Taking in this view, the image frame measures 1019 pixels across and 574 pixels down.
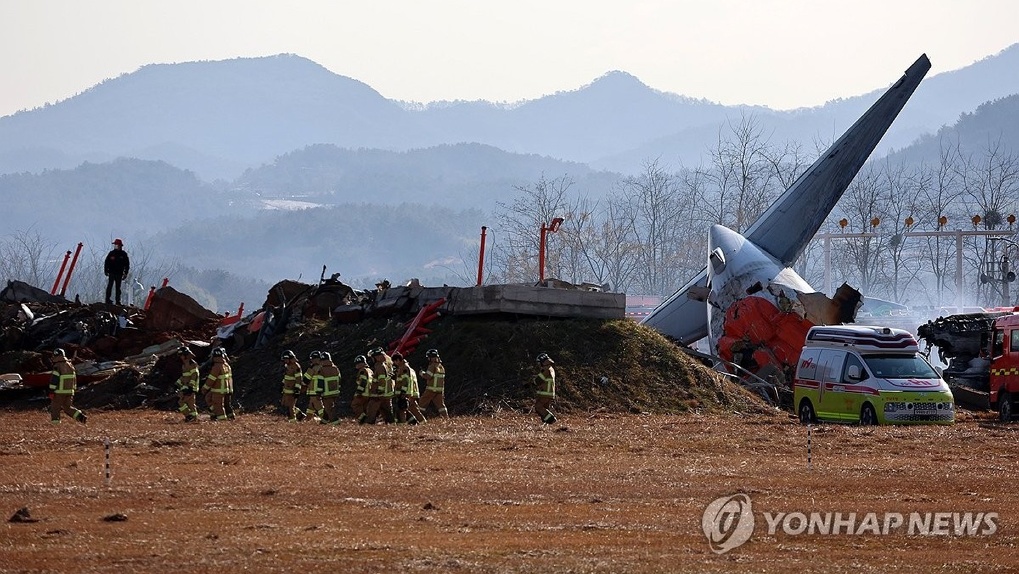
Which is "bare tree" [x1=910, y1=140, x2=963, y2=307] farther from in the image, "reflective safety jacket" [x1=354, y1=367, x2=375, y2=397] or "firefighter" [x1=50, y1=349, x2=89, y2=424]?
"firefighter" [x1=50, y1=349, x2=89, y2=424]

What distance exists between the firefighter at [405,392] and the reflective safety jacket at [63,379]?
6.22m

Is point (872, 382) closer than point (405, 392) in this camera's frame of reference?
No

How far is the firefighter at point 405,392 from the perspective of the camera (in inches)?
1115

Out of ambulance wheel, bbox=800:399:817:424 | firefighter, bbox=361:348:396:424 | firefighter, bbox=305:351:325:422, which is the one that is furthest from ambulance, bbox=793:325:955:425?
firefighter, bbox=305:351:325:422

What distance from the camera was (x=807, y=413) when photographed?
30.8 metres

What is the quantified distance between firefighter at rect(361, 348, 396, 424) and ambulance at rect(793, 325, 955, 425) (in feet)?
29.3

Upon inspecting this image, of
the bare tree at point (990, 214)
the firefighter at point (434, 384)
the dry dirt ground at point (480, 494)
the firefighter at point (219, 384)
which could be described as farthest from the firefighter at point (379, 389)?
the bare tree at point (990, 214)

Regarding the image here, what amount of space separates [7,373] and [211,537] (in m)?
26.8

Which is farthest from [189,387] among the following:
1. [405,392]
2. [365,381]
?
[405,392]

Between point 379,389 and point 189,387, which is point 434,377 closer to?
point 379,389

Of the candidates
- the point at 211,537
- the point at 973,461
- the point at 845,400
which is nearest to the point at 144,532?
the point at 211,537

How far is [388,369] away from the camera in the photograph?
28.6 m

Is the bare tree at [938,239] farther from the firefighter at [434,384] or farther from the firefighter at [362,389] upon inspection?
the firefighter at [362,389]

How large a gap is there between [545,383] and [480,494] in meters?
11.4
